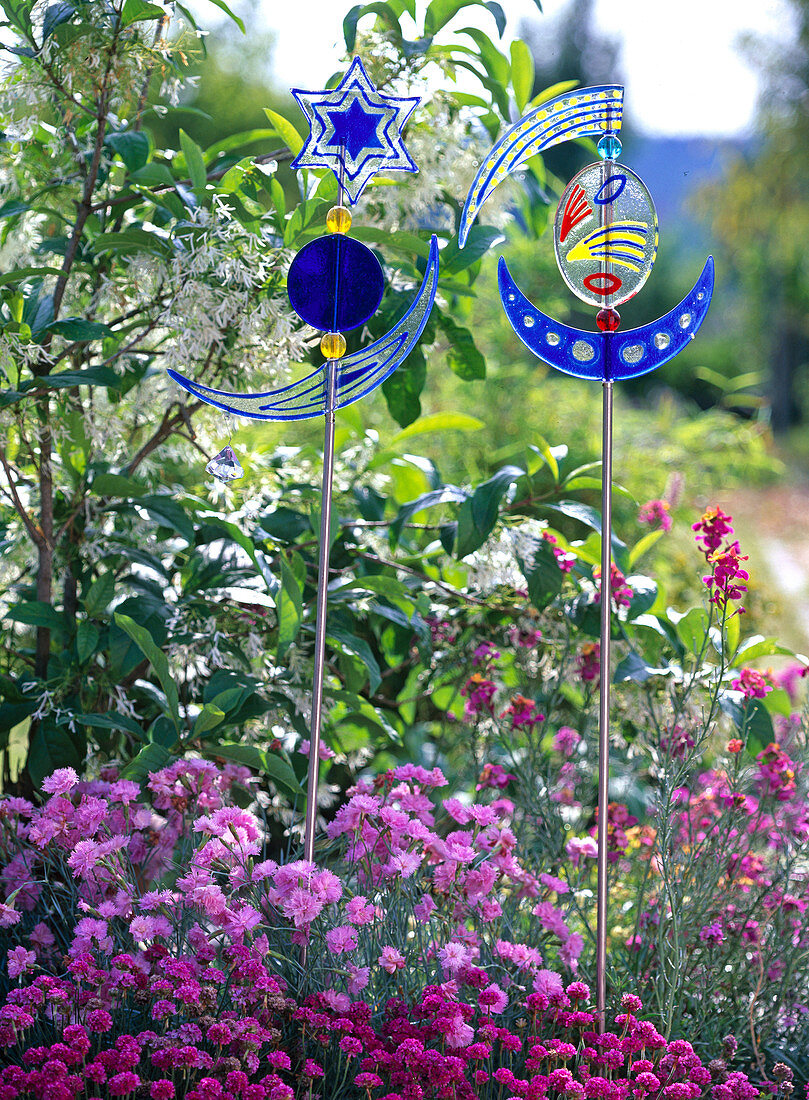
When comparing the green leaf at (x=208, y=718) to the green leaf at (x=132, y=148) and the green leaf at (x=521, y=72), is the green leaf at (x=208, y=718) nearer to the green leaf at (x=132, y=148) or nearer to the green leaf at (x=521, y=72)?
the green leaf at (x=132, y=148)

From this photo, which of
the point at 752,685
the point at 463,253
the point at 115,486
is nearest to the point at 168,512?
the point at 115,486

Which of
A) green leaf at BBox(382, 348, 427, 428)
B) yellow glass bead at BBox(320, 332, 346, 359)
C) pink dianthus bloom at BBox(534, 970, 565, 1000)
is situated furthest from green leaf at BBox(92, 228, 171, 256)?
pink dianthus bloom at BBox(534, 970, 565, 1000)

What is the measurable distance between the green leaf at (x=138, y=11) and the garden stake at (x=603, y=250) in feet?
2.21

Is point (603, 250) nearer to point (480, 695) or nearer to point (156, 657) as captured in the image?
point (480, 695)

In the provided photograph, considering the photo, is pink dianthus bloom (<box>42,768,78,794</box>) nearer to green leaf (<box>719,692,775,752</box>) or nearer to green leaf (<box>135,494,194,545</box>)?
green leaf (<box>135,494,194,545</box>)

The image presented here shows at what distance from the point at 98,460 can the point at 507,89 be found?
4.05ft

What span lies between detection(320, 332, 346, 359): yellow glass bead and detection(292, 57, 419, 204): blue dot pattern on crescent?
267 millimetres

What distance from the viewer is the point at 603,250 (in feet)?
5.39

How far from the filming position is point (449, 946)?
4.76 feet

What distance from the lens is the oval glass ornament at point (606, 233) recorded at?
1.62 metres

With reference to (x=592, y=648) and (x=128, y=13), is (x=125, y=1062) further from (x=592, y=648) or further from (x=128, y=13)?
(x=128, y=13)

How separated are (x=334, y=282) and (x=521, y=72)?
2.87 feet

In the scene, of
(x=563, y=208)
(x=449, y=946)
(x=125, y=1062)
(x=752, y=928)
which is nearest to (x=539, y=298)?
(x=563, y=208)

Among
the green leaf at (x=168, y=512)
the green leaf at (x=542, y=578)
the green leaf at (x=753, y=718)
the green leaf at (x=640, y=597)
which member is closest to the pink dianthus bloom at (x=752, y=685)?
the green leaf at (x=753, y=718)
